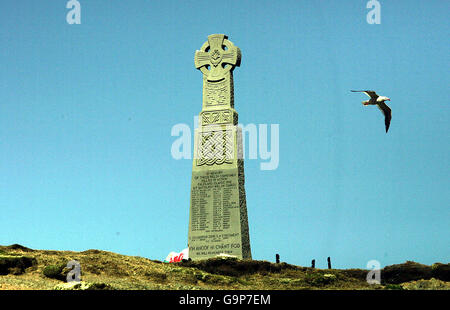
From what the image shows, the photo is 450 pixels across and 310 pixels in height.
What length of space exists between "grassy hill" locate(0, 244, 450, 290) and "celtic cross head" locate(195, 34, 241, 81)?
11272 millimetres

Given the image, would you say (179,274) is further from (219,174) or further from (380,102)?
(380,102)

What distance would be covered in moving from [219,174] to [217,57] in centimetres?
690

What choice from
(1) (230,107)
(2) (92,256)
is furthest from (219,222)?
(2) (92,256)

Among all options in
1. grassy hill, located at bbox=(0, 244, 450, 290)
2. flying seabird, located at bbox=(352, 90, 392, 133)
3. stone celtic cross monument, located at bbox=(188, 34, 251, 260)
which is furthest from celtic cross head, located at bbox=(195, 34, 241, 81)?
flying seabird, located at bbox=(352, 90, 392, 133)

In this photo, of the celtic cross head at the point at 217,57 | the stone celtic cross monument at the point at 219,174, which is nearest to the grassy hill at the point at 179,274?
the stone celtic cross monument at the point at 219,174

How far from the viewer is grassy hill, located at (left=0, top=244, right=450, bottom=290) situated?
1811 cm

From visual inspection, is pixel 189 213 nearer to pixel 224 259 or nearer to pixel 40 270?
pixel 224 259

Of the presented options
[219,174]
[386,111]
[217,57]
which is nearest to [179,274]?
[219,174]

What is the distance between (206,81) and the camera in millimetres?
30812

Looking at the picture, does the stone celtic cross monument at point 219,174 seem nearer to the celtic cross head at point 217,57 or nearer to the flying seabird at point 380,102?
the celtic cross head at point 217,57
